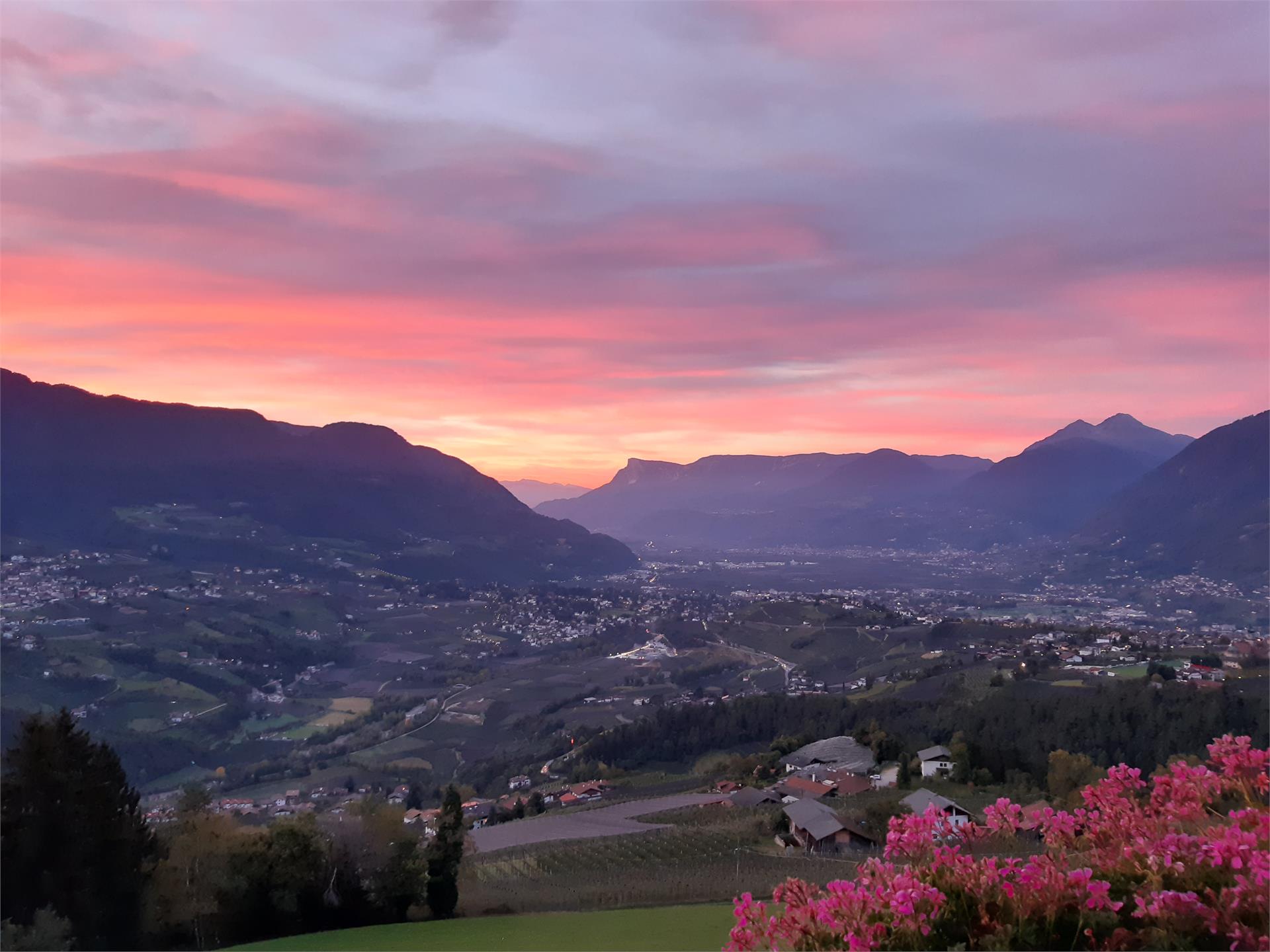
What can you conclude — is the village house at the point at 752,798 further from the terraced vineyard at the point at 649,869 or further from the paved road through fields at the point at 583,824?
the terraced vineyard at the point at 649,869

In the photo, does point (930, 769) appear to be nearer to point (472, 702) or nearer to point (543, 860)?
point (543, 860)

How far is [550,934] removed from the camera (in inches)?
548

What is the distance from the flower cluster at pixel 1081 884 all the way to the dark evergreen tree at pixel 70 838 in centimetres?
1371

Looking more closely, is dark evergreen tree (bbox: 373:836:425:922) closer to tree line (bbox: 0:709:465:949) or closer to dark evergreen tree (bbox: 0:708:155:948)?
tree line (bbox: 0:709:465:949)

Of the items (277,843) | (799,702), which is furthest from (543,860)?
(799,702)

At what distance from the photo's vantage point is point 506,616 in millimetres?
A: 117438

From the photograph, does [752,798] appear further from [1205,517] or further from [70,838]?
[1205,517]

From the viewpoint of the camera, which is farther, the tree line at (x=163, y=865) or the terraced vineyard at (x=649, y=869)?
the terraced vineyard at (x=649, y=869)

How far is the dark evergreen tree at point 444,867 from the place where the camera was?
60.4ft

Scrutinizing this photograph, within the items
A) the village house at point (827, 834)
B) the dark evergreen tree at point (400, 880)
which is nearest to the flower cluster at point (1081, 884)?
the dark evergreen tree at point (400, 880)

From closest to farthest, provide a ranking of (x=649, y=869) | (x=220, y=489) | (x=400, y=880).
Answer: (x=400, y=880), (x=649, y=869), (x=220, y=489)

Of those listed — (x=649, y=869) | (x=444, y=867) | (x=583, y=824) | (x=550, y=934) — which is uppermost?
(x=550, y=934)

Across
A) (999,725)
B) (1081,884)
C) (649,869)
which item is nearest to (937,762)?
(999,725)

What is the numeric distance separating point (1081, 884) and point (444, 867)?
647 inches
